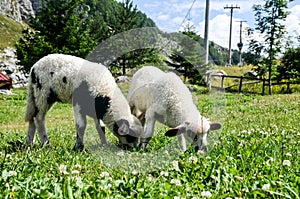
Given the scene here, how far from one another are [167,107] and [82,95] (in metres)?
1.68

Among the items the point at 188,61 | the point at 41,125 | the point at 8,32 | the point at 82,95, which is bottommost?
the point at 41,125

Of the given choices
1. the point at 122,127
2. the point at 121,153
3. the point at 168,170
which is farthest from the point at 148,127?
the point at 168,170

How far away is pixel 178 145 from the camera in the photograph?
6.09 metres

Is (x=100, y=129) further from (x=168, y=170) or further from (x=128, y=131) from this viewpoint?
(x=168, y=170)

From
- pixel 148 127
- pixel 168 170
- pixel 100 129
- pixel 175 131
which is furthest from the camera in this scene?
pixel 100 129

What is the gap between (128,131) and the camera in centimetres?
678

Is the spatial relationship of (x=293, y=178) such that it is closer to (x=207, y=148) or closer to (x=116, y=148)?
(x=207, y=148)

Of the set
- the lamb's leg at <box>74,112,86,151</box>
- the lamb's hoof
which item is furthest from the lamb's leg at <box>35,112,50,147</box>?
the lamb's hoof

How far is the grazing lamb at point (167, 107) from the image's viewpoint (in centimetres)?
601

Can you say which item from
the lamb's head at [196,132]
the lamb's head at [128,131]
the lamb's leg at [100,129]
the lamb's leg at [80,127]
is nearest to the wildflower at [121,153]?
the lamb's head at [128,131]

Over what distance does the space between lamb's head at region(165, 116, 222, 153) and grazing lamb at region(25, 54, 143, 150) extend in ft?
3.27

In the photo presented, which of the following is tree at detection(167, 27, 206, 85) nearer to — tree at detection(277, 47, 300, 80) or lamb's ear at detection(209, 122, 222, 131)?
lamb's ear at detection(209, 122, 222, 131)

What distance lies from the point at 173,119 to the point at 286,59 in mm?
38583

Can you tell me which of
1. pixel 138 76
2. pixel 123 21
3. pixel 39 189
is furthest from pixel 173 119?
pixel 123 21
